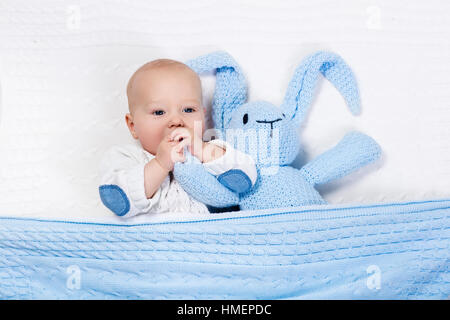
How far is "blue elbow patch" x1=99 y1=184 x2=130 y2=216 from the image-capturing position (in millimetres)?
1085

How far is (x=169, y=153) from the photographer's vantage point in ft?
3.77

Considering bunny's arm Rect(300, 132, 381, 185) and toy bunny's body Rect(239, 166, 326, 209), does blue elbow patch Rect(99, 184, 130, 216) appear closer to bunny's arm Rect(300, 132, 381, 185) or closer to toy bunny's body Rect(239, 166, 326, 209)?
toy bunny's body Rect(239, 166, 326, 209)

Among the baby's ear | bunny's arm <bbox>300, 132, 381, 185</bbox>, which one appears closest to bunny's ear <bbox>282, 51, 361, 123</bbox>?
bunny's arm <bbox>300, 132, 381, 185</bbox>

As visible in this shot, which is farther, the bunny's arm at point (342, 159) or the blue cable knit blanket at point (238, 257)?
the bunny's arm at point (342, 159)

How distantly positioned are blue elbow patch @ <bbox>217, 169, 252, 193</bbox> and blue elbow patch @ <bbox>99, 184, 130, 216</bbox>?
207 millimetres

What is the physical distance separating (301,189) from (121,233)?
1.31 ft

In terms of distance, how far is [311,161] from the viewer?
1305mm

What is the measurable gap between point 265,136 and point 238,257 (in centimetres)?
29

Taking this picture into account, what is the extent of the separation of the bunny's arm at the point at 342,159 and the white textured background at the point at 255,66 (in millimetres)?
81

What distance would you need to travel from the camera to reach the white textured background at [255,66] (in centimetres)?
138

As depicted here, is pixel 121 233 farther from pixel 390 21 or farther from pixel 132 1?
pixel 390 21

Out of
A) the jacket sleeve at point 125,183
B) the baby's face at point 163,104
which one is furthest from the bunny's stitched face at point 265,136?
the jacket sleeve at point 125,183

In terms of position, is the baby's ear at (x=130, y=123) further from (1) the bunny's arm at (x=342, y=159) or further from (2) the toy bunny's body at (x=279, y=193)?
(1) the bunny's arm at (x=342, y=159)

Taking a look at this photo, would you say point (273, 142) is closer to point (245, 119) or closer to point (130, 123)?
point (245, 119)
